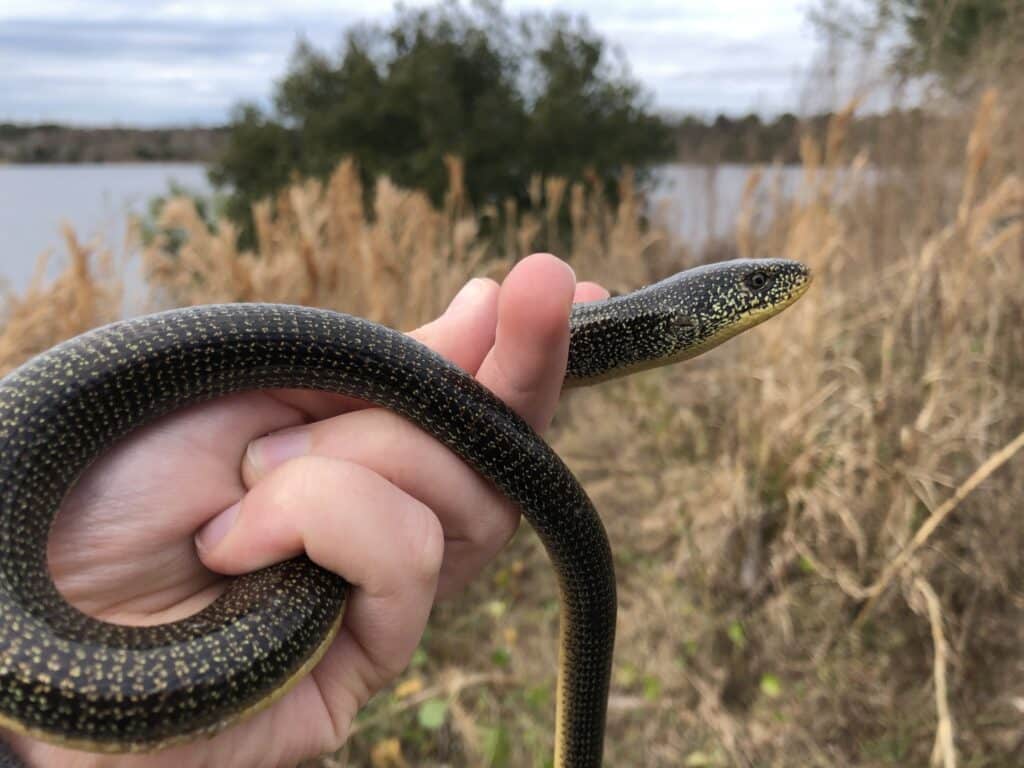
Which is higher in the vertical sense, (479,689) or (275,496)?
(275,496)

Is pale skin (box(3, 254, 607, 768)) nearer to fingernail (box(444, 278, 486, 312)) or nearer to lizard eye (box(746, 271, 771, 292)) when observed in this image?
fingernail (box(444, 278, 486, 312))

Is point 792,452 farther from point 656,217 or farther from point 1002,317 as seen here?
point 656,217

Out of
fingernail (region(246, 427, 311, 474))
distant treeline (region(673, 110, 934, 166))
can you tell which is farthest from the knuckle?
distant treeline (region(673, 110, 934, 166))

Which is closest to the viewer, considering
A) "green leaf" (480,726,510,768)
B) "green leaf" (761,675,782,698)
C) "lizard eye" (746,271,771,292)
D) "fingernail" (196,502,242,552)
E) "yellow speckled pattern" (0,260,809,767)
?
"yellow speckled pattern" (0,260,809,767)

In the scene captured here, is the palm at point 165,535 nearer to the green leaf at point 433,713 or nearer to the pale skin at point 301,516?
the pale skin at point 301,516

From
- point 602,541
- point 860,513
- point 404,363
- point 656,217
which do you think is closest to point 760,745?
point 860,513

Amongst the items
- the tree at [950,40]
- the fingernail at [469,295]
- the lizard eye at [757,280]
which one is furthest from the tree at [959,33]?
the fingernail at [469,295]
